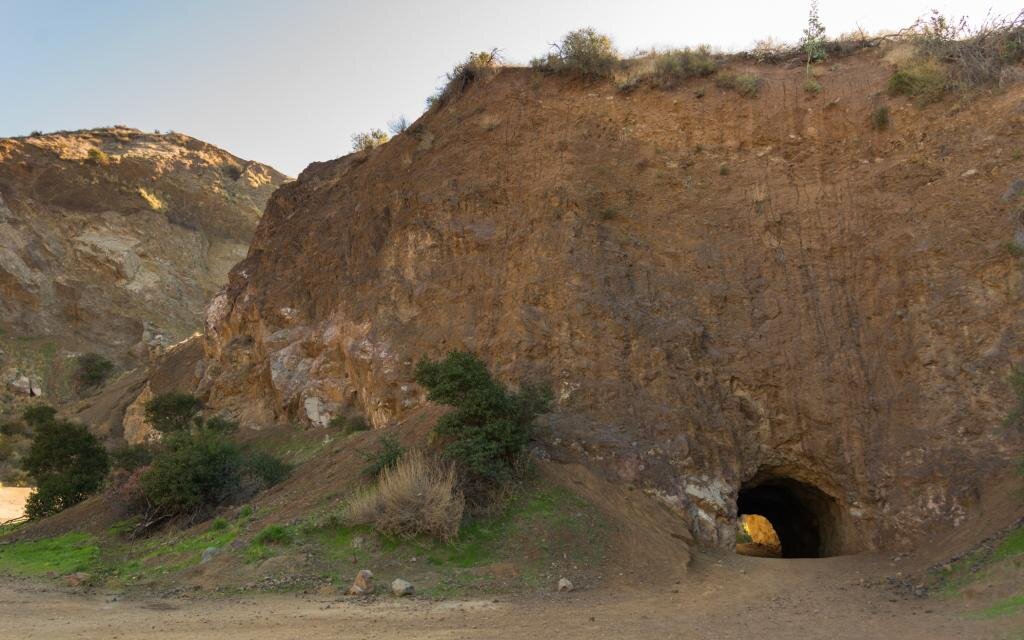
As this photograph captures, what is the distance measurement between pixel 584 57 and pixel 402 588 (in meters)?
15.2

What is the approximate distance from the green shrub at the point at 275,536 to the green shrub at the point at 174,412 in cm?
1090

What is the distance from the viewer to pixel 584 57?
19422mm

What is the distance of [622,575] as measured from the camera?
10258mm

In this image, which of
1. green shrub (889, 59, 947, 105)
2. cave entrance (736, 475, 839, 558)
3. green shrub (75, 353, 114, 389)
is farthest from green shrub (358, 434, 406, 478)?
green shrub (75, 353, 114, 389)

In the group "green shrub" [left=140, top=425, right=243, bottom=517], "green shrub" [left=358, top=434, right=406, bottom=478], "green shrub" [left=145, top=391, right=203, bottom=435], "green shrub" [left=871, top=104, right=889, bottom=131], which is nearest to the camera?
"green shrub" [left=358, top=434, right=406, bottom=478]

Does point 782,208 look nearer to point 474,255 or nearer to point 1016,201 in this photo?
point 1016,201

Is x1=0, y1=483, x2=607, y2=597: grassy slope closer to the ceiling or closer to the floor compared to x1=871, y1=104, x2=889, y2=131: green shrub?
closer to the floor

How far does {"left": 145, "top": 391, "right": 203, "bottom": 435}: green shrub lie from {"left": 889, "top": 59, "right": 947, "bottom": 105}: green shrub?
→ 20.6m

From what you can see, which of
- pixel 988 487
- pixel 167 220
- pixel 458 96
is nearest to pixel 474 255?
pixel 458 96

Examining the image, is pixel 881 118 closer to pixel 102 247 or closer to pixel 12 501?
pixel 12 501

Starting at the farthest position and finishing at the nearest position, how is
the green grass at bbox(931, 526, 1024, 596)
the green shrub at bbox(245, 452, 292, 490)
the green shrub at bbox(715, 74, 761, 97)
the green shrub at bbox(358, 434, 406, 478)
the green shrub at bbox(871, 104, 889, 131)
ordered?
the green shrub at bbox(715, 74, 761, 97), the green shrub at bbox(871, 104, 889, 131), the green shrub at bbox(245, 452, 292, 490), the green shrub at bbox(358, 434, 406, 478), the green grass at bbox(931, 526, 1024, 596)

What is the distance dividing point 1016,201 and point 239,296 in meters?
20.3

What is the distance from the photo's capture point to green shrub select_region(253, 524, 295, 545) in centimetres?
1103

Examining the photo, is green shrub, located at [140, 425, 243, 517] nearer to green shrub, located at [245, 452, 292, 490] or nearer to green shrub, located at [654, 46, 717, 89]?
green shrub, located at [245, 452, 292, 490]
